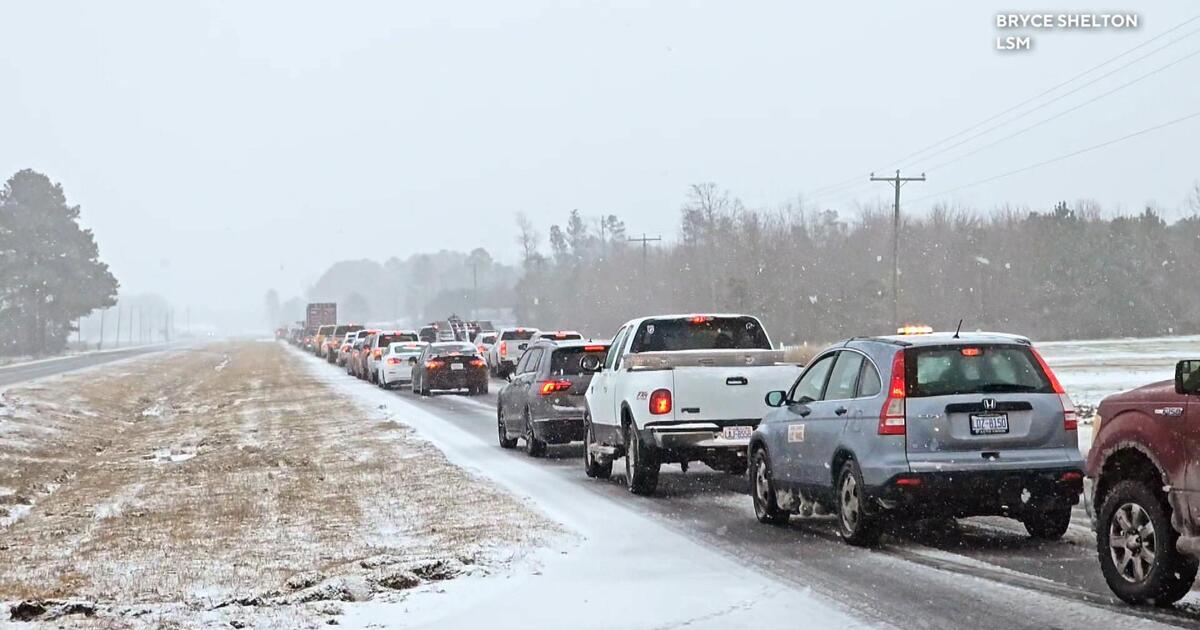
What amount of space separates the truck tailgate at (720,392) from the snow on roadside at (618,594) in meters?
2.03

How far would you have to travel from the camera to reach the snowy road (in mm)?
8172

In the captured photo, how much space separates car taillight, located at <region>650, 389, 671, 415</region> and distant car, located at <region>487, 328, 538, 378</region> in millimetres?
36471

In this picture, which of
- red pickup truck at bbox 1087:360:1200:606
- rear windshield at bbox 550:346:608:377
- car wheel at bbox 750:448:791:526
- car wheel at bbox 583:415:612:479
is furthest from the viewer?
rear windshield at bbox 550:346:608:377

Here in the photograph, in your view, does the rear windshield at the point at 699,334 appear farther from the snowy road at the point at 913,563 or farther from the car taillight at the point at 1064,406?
the car taillight at the point at 1064,406

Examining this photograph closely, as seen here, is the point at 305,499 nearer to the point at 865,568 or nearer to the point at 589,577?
the point at 589,577

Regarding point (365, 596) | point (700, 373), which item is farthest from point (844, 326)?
point (365, 596)

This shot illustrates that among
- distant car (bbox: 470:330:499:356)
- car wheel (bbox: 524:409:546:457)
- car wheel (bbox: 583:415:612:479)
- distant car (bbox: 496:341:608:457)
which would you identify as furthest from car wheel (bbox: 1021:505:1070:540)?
distant car (bbox: 470:330:499:356)

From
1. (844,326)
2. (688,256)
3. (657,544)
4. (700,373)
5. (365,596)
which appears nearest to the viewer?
(365,596)

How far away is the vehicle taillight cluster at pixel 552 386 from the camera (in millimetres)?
20406

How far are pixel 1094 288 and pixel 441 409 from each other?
2819 inches

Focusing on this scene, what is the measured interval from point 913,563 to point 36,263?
103 metres

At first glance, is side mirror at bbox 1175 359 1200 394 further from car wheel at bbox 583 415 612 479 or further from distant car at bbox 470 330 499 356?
distant car at bbox 470 330 499 356

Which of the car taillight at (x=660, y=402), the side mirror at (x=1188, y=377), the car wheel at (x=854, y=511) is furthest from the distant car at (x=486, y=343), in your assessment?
the side mirror at (x=1188, y=377)

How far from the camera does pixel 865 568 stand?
10.1 metres
